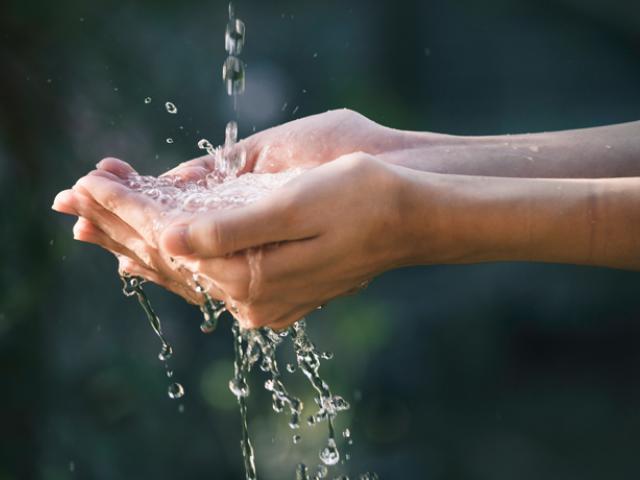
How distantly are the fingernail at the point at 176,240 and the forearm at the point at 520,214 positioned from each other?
0.30 metres

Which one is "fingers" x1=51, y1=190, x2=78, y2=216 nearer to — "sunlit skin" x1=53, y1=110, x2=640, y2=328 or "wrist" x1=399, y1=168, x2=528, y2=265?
"sunlit skin" x1=53, y1=110, x2=640, y2=328

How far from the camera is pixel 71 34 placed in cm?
229

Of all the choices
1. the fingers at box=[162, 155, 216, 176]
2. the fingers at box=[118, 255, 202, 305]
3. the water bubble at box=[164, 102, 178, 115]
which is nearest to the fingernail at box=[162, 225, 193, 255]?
the fingers at box=[118, 255, 202, 305]

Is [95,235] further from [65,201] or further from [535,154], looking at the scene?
[535,154]

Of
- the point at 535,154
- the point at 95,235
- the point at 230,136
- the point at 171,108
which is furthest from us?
the point at 171,108

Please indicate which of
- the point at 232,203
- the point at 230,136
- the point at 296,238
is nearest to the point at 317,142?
the point at 230,136

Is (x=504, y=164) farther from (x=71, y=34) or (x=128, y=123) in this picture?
(x=71, y=34)

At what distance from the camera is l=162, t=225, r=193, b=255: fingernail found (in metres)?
0.88

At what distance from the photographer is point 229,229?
0.88m

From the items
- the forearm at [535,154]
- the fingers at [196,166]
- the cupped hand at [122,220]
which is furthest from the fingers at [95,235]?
the forearm at [535,154]

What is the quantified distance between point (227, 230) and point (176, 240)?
0.06m

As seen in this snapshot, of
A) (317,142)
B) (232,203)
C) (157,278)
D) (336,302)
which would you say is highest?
(317,142)

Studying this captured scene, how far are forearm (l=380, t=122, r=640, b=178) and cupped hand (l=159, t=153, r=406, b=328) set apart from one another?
0.38 meters

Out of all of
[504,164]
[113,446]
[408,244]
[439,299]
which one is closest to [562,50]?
[439,299]
